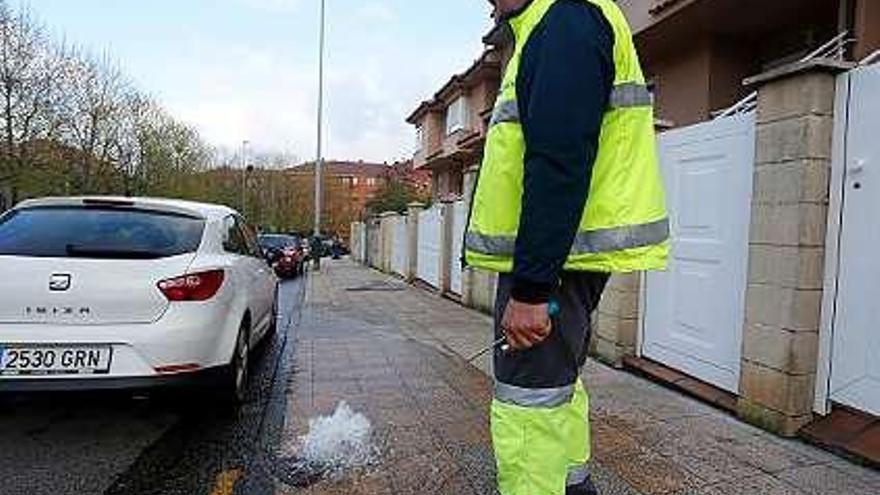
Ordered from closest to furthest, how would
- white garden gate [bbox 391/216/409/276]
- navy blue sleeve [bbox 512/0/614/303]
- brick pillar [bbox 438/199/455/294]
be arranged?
navy blue sleeve [bbox 512/0/614/303]
brick pillar [bbox 438/199/455/294]
white garden gate [bbox 391/216/409/276]

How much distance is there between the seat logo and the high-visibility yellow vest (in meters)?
3.07

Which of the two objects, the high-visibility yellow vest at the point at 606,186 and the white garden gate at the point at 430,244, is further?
the white garden gate at the point at 430,244

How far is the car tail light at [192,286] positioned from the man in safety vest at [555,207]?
2.78 m

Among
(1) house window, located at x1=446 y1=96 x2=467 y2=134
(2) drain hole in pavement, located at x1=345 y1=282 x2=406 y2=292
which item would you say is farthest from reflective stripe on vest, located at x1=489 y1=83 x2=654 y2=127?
(1) house window, located at x1=446 y1=96 x2=467 y2=134

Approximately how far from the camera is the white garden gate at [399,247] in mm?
21927

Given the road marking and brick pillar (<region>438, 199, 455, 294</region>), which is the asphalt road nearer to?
the road marking

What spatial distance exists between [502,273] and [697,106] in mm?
10840

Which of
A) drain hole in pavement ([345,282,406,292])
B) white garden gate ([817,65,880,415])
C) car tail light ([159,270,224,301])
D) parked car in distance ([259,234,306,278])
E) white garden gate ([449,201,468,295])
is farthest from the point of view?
parked car in distance ([259,234,306,278])

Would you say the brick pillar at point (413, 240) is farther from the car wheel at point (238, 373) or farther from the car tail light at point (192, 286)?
the car tail light at point (192, 286)

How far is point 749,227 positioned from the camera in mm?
5066

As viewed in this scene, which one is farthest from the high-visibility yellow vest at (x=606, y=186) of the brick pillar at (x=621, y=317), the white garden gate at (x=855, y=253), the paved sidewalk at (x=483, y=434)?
the brick pillar at (x=621, y=317)

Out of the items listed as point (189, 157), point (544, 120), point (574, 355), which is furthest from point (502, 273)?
point (189, 157)

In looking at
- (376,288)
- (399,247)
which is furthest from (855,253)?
(399,247)

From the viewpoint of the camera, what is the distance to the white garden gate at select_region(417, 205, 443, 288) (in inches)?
633
